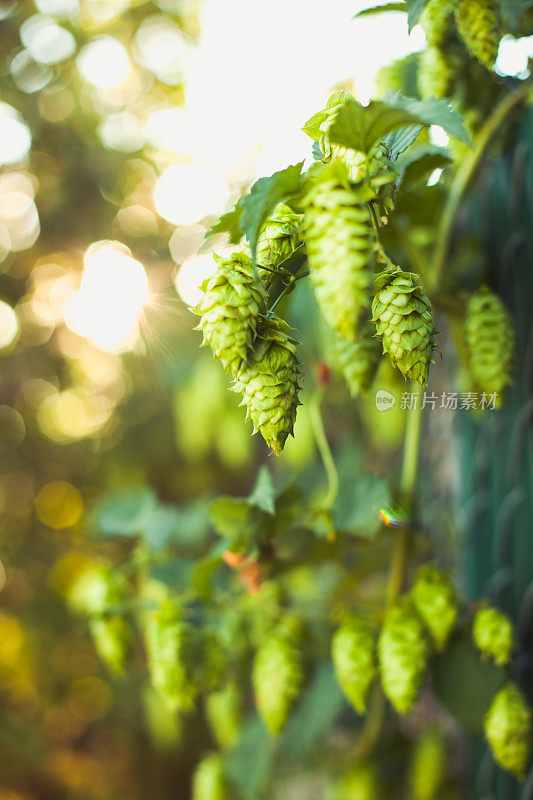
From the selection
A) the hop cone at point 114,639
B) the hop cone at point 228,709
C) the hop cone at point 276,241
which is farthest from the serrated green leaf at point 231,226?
the hop cone at point 228,709

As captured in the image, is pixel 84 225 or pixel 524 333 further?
pixel 84 225

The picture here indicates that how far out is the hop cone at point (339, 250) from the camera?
0.96ft

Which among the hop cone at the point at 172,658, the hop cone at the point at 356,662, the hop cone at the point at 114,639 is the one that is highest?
the hop cone at the point at 356,662

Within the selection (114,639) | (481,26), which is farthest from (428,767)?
(481,26)

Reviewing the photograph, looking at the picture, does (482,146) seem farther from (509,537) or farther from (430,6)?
(509,537)

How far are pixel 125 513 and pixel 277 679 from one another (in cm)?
43

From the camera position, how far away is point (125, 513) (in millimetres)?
952

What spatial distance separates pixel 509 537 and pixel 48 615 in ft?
3.66

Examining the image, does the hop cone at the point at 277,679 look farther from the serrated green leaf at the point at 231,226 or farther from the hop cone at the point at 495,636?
the serrated green leaf at the point at 231,226

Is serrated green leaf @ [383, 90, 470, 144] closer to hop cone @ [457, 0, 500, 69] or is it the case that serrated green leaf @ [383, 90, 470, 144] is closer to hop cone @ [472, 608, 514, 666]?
hop cone @ [457, 0, 500, 69]

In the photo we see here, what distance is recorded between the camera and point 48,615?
1414 millimetres

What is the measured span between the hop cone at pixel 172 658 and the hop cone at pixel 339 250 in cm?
46

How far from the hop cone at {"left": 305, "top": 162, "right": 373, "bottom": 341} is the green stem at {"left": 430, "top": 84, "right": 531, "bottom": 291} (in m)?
0.34

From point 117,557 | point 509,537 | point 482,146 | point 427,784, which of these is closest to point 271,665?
point 509,537
